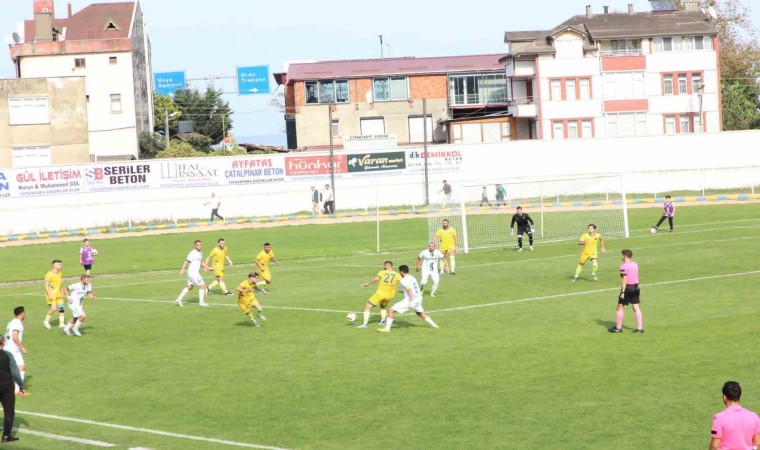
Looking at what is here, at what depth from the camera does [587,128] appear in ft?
314

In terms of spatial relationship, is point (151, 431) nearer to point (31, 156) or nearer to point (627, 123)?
point (31, 156)

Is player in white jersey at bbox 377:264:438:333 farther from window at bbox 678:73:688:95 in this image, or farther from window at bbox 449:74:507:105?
window at bbox 449:74:507:105

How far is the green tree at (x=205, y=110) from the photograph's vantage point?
122375 mm

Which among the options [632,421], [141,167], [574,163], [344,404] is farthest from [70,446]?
[574,163]

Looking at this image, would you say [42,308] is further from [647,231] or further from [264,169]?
[264,169]

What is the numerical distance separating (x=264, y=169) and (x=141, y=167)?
30.4ft

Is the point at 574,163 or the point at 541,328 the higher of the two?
the point at 574,163

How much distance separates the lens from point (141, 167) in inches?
2982

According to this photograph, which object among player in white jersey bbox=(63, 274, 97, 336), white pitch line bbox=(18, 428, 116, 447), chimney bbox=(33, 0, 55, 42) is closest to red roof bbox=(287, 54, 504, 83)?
chimney bbox=(33, 0, 55, 42)

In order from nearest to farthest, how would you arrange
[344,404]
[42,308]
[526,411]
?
[526,411]
[344,404]
[42,308]

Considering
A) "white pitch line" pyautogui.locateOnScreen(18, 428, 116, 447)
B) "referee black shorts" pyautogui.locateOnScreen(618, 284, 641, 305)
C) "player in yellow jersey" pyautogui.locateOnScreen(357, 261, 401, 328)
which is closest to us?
"white pitch line" pyautogui.locateOnScreen(18, 428, 116, 447)

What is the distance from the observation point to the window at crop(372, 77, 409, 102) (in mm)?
108375

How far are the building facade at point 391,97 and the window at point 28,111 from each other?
96.9ft

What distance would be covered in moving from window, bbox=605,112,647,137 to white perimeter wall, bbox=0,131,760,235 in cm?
1070
